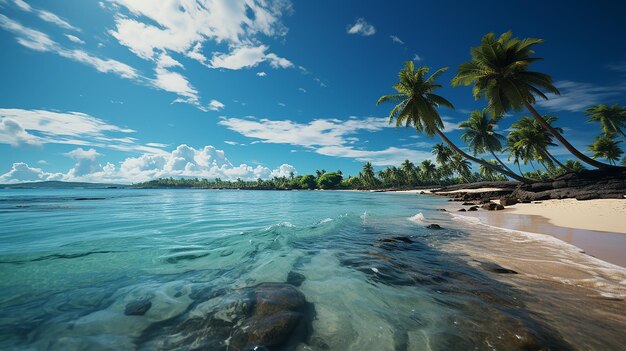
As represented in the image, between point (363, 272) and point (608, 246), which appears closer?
point (363, 272)

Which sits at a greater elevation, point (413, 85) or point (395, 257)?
point (413, 85)

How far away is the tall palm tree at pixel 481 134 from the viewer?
36438mm

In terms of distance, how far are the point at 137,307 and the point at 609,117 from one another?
56721 mm

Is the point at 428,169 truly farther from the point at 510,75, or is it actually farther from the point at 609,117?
the point at 510,75

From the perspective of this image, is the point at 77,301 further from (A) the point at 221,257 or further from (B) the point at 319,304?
(B) the point at 319,304

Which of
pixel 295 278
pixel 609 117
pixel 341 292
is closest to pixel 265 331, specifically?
pixel 341 292

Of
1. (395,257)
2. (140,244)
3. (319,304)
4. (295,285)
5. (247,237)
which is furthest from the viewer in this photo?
(247,237)

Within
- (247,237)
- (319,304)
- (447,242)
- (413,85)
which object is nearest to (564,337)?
(319,304)

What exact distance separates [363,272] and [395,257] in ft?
4.96

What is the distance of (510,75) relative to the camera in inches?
743

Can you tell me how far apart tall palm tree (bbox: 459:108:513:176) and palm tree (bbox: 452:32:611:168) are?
16.9m

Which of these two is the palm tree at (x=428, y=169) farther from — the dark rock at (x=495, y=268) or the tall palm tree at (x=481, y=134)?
the dark rock at (x=495, y=268)

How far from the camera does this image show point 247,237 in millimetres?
9289

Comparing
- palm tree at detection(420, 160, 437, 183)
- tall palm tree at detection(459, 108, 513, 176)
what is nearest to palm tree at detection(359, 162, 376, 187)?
palm tree at detection(420, 160, 437, 183)
